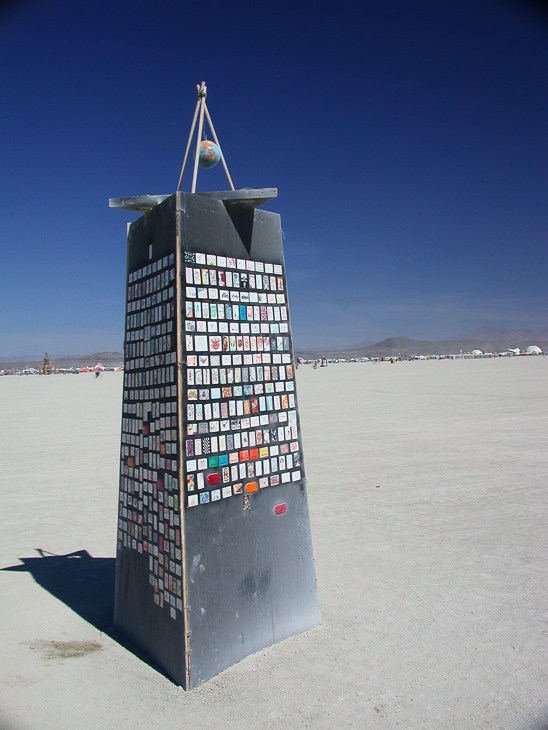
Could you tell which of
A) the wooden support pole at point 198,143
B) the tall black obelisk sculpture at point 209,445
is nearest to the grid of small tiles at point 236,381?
the tall black obelisk sculpture at point 209,445

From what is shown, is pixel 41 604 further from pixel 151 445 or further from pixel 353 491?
pixel 353 491

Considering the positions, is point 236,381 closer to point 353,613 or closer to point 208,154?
point 208,154

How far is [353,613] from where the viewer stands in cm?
412

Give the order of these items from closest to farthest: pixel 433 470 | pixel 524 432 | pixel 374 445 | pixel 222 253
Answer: pixel 222 253
pixel 433 470
pixel 374 445
pixel 524 432

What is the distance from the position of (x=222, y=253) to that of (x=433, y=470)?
636 centimetres

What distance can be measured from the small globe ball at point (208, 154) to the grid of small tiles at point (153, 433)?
0.83 metres

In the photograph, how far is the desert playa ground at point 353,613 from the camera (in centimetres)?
304

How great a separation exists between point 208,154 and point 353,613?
140 inches

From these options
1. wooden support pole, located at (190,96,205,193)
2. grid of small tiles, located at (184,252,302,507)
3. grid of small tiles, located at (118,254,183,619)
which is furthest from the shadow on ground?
wooden support pole, located at (190,96,205,193)

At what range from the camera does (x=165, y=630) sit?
348 cm

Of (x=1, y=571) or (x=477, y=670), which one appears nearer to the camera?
(x=477, y=670)

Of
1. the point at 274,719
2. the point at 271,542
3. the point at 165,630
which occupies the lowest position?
the point at 274,719

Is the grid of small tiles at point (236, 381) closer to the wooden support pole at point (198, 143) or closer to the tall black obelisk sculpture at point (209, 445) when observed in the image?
the tall black obelisk sculpture at point (209, 445)

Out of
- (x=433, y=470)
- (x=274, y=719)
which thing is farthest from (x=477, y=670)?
(x=433, y=470)
